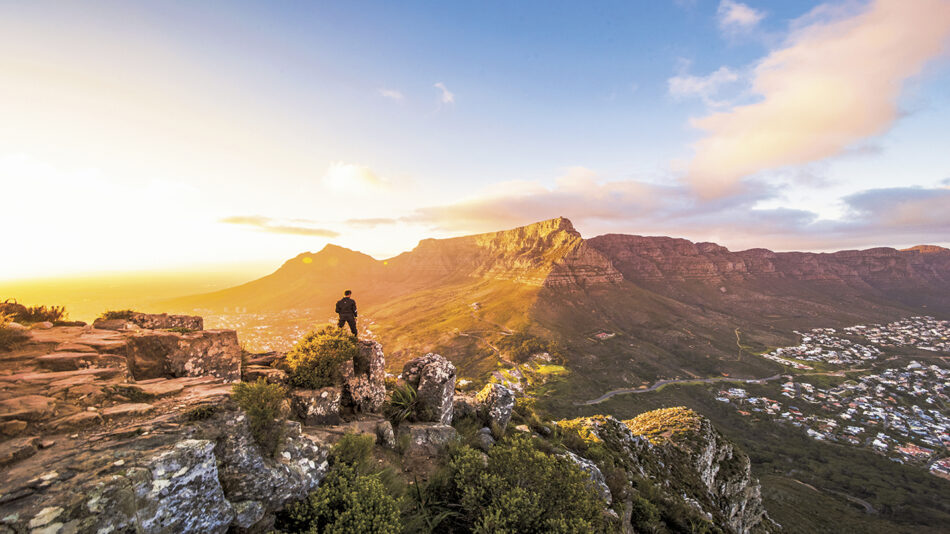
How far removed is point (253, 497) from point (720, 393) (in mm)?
141336

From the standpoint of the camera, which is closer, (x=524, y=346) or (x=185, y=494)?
(x=185, y=494)

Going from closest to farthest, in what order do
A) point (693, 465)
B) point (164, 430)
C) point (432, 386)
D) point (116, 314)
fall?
point (164, 430) < point (116, 314) < point (432, 386) < point (693, 465)

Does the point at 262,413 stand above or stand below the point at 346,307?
below

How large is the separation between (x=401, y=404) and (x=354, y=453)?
4.55m

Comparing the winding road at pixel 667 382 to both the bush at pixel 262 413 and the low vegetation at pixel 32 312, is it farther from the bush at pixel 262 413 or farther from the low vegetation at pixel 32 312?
the low vegetation at pixel 32 312

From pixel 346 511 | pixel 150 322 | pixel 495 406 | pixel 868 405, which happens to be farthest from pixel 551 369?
pixel 346 511

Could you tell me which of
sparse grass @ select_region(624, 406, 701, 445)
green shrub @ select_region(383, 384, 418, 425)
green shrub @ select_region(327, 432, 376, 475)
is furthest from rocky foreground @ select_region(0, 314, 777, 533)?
sparse grass @ select_region(624, 406, 701, 445)

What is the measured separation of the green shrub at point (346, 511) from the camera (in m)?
6.62

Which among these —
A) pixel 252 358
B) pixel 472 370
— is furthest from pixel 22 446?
pixel 472 370

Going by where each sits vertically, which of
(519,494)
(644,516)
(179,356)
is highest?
(179,356)

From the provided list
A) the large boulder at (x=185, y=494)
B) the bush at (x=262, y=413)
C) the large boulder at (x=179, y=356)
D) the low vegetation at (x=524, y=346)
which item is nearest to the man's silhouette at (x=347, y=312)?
the large boulder at (x=179, y=356)

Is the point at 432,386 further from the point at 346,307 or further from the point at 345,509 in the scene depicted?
the point at 345,509

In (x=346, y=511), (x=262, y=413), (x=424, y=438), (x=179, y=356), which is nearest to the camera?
(x=346, y=511)

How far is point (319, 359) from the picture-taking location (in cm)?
1153
